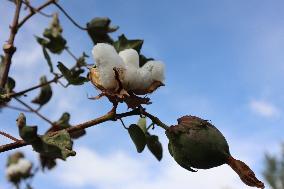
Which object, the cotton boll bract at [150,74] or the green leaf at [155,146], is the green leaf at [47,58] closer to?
the green leaf at [155,146]

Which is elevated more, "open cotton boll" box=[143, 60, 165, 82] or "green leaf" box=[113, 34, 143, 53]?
"green leaf" box=[113, 34, 143, 53]

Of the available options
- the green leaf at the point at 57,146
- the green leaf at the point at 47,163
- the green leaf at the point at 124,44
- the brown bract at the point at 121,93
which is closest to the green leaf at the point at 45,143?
the green leaf at the point at 57,146

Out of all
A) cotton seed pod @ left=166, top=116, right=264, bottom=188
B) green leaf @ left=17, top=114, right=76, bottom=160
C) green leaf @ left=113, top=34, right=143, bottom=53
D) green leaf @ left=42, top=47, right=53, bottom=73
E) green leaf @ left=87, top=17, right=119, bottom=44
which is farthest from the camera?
green leaf @ left=87, top=17, right=119, bottom=44

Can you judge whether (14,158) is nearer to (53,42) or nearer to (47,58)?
(53,42)

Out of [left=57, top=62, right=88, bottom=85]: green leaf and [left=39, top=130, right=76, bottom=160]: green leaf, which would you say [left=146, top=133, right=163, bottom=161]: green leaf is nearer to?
[left=57, top=62, right=88, bottom=85]: green leaf

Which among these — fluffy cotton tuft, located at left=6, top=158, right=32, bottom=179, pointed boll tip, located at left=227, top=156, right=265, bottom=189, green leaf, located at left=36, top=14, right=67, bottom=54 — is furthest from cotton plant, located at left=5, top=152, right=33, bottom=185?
pointed boll tip, located at left=227, top=156, right=265, bottom=189

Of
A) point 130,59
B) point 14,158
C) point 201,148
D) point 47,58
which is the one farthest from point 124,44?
point 14,158
